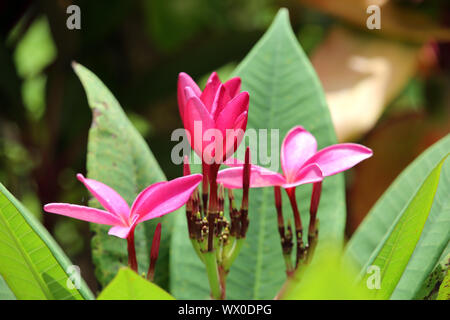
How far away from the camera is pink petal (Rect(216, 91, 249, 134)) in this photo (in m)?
0.26

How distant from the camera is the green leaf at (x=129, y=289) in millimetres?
218

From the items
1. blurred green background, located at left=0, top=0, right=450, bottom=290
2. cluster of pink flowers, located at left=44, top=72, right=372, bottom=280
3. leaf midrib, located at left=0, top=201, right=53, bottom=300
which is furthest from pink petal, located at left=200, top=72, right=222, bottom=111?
blurred green background, located at left=0, top=0, right=450, bottom=290

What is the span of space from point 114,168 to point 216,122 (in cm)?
13

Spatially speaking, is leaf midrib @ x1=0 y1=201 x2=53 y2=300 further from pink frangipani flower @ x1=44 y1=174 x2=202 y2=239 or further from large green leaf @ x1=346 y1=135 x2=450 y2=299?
large green leaf @ x1=346 y1=135 x2=450 y2=299

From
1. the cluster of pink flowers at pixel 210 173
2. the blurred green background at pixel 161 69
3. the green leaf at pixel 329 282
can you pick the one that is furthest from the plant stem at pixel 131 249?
the blurred green background at pixel 161 69

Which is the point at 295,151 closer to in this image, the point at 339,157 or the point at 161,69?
the point at 339,157

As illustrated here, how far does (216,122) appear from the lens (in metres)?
0.26

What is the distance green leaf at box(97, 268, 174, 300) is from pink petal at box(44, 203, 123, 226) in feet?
0.14

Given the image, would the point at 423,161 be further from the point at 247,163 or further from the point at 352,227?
the point at 352,227

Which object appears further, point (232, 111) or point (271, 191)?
point (271, 191)

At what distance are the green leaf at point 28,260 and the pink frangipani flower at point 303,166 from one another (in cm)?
9

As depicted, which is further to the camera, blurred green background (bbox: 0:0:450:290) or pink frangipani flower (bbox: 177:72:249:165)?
blurred green background (bbox: 0:0:450:290)

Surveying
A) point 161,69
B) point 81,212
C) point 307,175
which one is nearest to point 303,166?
point 307,175
